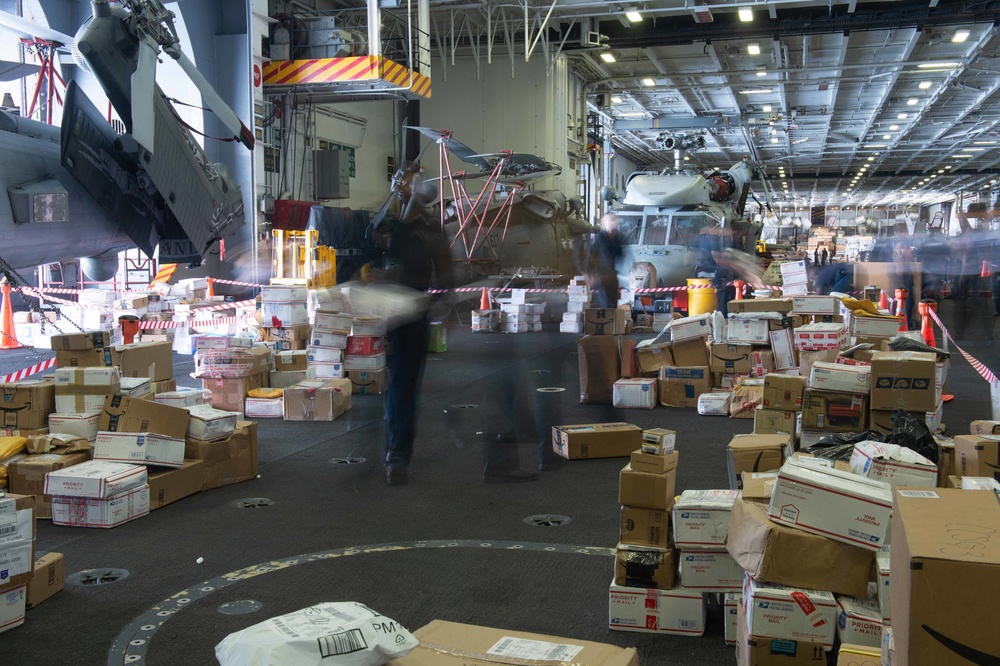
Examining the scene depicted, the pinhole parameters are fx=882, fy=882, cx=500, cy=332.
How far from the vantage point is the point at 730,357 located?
821 cm

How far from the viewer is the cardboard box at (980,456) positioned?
3939 mm

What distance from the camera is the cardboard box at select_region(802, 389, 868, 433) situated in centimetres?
503

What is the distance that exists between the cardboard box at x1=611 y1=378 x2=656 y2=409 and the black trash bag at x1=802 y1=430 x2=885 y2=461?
3.70 metres

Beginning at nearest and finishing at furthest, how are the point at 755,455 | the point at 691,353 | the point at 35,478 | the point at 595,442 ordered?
the point at 755,455 → the point at 35,478 → the point at 595,442 → the point at 691,353

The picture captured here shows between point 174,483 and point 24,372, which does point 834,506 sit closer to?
point 174,483

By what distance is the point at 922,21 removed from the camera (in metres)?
15.9

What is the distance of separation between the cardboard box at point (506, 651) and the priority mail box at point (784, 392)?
394 centimetres

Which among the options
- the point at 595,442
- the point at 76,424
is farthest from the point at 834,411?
the point at 76,424

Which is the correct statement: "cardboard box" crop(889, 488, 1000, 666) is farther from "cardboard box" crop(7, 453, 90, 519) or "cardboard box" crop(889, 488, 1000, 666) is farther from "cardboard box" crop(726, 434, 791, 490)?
"cardboard box" crop(7, 453, 90, 519)

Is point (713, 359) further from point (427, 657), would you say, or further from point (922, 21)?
point (922, 21)

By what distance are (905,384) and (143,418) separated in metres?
4.37

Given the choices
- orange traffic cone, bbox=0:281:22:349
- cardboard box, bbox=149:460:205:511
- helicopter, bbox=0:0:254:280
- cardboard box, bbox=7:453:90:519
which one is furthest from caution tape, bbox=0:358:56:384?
orange traffic cone, bbox=0:281:22:349

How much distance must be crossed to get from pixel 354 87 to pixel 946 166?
3439cm

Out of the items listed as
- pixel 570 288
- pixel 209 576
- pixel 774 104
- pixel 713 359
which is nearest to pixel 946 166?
pixel 774 104
